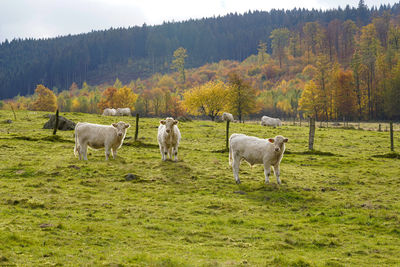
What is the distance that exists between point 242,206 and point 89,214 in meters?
5.19

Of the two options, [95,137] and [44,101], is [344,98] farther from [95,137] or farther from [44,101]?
[44,101]

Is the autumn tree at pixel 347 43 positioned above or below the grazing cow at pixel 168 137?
above

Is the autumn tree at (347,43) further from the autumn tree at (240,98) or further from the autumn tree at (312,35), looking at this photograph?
the autumn tree at (240,98)

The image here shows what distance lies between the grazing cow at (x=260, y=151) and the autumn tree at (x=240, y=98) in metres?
53.4

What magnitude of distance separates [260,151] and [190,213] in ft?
18.4

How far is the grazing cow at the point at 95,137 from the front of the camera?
67.7 ft

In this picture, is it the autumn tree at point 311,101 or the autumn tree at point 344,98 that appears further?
the autumn tree at point 344,98

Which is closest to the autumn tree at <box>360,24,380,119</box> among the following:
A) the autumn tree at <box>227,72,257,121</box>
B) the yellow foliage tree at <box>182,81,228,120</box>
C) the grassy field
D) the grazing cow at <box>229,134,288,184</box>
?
the autumn tree at <box>227,72,257,121</box>

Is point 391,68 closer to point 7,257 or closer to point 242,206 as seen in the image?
point 242,206

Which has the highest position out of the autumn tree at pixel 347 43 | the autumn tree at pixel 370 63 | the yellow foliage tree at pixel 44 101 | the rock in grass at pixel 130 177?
the autumn tree at pixel 347 43

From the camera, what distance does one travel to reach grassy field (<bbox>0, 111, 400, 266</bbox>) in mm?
8633

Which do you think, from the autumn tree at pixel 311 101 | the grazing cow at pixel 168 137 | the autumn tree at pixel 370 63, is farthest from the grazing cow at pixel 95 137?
the autumn tree at pixel 370 63

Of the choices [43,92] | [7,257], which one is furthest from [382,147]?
[43,92]

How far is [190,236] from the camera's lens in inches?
401
